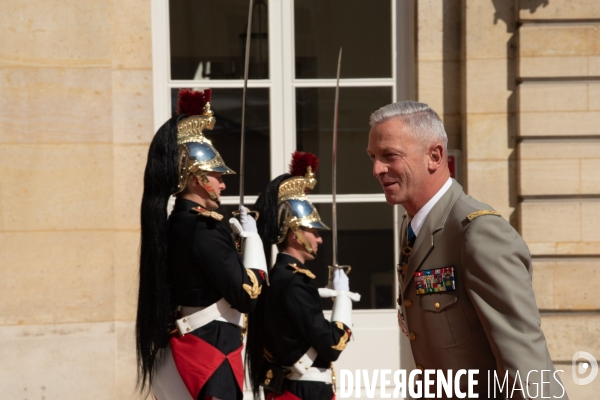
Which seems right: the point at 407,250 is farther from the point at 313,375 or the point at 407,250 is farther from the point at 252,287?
the point at 313,375

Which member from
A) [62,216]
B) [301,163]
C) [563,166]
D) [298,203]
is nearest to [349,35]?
[563,166]

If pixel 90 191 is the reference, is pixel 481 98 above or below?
above

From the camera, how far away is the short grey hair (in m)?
2.50

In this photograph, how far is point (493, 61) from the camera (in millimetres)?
6176

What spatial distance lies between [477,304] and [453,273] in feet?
0.45

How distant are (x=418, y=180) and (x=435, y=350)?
48cm

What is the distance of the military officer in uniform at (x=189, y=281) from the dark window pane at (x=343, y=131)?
7.59 feet

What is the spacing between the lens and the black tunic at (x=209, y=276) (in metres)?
4.00

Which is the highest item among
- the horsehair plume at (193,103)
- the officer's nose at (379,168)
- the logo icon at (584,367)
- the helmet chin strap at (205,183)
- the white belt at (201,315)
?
the horsehair plume at (193,103)

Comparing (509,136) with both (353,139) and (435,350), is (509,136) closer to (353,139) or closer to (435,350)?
(353,139)

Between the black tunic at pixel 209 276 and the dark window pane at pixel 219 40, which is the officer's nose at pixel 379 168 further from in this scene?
the dark window pane at pixel 219 40

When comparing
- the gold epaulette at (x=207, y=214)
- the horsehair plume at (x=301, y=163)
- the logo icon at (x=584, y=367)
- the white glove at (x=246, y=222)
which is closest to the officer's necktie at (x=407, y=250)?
the gold epaulette at (x=207, y=214)

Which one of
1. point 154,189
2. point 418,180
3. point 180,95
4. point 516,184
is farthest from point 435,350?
point 516,184

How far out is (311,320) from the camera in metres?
4.40
